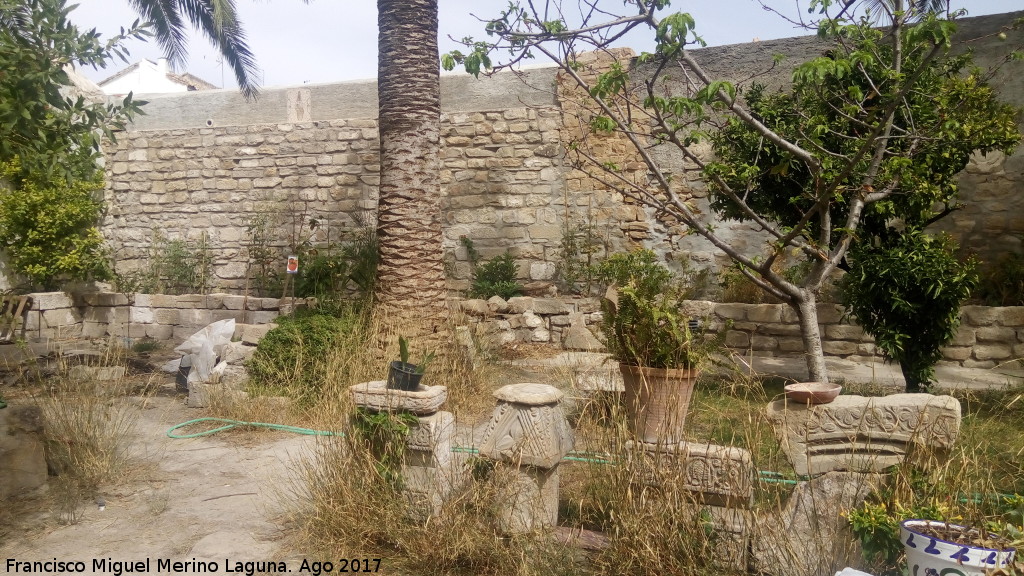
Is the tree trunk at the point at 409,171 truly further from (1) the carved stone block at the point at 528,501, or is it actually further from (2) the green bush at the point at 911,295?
(2) the green bush at the point at 911,295

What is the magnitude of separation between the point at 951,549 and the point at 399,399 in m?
2.24

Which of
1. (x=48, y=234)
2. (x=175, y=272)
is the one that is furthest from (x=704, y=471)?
(x=48, y=234)

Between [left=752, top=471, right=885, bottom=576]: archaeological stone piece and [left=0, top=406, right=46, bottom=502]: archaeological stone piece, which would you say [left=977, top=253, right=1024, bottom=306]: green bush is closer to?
[left=752, top=471, right=885, bottom=576]: archaeological stone piece

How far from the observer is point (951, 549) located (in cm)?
213

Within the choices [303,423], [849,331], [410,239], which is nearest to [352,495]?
[303,423]

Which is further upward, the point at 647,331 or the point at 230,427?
the point at 647,331

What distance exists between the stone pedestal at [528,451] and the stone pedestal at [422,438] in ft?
0.87

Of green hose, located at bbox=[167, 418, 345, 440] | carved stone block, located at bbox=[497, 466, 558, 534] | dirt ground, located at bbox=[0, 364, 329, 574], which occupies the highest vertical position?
carved stone block, located at bbox=[497, 466, 558, 534]

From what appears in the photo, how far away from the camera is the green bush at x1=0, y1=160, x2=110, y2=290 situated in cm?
923

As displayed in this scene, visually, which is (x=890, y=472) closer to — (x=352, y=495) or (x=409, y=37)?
(x=352, y=495)

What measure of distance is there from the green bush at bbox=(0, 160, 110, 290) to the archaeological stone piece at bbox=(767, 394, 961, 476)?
956 centimetres

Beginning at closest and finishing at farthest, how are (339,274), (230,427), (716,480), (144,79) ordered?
1. (716,480)
2. (230,427)
3. (339,274)
4. (144,79)

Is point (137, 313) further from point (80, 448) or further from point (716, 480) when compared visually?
point (716, 480)

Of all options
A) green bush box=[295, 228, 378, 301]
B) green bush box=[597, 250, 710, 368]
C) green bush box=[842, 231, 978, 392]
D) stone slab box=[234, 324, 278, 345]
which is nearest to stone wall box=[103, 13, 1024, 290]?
green bush box=[295, 228, 378, 301]
